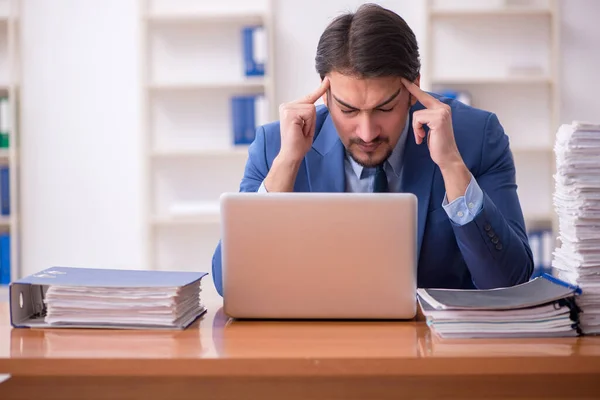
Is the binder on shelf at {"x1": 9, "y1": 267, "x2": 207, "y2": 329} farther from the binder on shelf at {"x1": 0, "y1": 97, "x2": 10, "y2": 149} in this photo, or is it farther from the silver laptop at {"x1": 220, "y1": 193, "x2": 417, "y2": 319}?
the binder on shelf at {"x1": 0, "y1": 97, "x2": 10, "y2": 149}

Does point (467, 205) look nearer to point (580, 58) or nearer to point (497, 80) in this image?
point (497, 80)

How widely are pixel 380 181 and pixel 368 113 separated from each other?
0.62ft

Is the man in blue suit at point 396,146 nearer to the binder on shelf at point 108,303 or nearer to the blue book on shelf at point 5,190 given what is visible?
the binder on shelf at point 108,303

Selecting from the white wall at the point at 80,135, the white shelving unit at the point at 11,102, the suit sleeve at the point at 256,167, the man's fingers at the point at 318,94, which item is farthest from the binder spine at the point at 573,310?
the white shelving unit at the point at 11,102

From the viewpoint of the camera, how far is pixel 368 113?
171cm

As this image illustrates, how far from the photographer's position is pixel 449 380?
1069mm

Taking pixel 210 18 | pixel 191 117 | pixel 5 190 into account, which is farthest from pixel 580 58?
pixel 5 190

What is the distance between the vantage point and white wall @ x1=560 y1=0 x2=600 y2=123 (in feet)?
13.4

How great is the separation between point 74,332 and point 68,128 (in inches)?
127

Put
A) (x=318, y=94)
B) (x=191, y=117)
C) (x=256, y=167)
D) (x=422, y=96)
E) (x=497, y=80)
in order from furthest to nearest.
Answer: (x=191, y=117) < (x=497, y=80) < (x=256, y=167) < (x=318, y=94) < (x=422, y=96)

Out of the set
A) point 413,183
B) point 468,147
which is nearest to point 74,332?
point 413,183

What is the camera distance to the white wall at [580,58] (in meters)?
4.09

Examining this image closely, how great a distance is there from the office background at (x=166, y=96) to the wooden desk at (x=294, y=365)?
9.35ft

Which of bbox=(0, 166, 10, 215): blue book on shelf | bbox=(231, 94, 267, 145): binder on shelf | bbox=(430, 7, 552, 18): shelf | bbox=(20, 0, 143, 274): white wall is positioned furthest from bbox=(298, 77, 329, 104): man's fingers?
bbox=(0, 166, 10, 215): blue book on shelf
